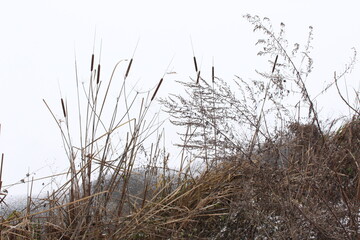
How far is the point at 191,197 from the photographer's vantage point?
8.36 feet

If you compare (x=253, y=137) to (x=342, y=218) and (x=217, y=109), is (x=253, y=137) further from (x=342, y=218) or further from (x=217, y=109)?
(x=342, y=218)

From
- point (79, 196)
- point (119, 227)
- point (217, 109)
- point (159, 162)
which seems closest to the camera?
point (119, 227)

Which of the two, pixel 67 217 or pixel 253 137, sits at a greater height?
pixel 253 137

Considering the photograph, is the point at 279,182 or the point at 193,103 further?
the point at 193,103

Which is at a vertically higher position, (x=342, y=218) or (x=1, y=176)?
(x=1, y=176)

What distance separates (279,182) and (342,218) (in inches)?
14.5

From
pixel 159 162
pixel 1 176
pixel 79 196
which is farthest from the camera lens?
pixel 159 162

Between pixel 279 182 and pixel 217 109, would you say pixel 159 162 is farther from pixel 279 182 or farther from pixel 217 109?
pixel 279 182

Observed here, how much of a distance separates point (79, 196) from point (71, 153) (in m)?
0.25

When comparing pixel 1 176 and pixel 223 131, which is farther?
pixel 223 131

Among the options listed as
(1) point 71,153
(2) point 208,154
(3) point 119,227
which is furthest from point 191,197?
(1) point 71,153

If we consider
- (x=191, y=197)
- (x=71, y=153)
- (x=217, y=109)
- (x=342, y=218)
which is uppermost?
(x=217, y=109)

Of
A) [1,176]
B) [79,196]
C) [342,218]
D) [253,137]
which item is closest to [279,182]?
[342,218]

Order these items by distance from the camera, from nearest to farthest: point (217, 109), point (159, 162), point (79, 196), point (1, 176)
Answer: point (1, 176), point (79, 196), point (217, 109), point (159, 162)
